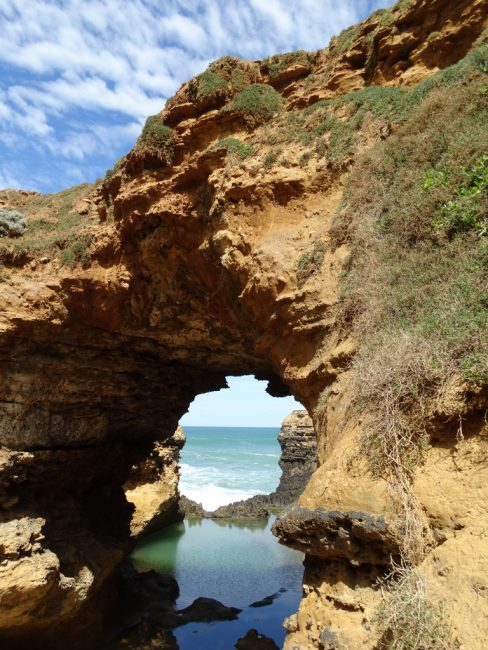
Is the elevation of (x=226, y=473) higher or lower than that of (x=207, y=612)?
lower

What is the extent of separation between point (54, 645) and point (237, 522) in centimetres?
1683

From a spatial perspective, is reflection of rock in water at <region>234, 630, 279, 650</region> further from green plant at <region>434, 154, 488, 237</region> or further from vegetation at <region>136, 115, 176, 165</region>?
vegetation at <region>136, 115, 176, 165</region>

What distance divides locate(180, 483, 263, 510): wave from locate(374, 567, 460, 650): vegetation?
118ft

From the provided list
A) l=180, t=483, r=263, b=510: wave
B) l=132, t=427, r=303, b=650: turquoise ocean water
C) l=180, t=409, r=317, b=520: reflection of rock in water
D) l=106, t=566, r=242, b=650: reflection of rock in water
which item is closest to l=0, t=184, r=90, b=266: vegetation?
l=106, t=566, r=242, b=650: reflection of rock in water

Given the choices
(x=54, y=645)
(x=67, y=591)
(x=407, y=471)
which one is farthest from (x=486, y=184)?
(x=54, y=645)

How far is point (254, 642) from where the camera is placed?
35.6ft

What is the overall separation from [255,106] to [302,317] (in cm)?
581

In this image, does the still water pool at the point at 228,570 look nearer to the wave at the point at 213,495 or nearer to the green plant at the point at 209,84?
the wave at the point at 213,495

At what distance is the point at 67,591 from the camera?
33.1 feet

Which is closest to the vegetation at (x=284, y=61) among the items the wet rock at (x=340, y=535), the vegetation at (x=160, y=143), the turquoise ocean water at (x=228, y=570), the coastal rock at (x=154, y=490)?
the vegetation at (x=160, y=143)

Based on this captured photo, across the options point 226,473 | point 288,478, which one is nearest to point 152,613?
point 288,478

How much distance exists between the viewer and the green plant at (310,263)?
311 inches

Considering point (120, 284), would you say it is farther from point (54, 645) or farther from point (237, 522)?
point (237, 522)

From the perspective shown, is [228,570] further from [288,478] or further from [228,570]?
[288,478]
